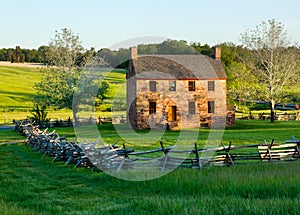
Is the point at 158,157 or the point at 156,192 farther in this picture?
the point at 158,157

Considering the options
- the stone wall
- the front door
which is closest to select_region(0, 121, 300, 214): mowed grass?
the stone wall

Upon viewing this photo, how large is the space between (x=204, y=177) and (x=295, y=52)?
36.8 metres

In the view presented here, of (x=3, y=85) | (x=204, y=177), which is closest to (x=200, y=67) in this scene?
(x=204, y=177)

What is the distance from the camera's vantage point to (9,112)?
60312mm

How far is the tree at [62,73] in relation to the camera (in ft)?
154

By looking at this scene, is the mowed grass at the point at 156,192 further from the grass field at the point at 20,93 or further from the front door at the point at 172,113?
the grass field at the point at 20,93

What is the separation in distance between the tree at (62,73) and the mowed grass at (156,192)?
30.6 meters

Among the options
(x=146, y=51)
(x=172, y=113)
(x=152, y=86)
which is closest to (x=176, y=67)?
(x=152, y=86)

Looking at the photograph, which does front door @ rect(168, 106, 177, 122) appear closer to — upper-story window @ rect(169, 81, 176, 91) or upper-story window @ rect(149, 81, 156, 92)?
upper-story window @ rect(169, 81, 176, 91)

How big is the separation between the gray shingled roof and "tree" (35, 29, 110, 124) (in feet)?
22.6

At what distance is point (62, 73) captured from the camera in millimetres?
48031

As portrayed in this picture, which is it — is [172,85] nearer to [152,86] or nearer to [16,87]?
[152,86]

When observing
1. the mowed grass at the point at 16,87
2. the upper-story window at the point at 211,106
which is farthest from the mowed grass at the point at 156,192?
the mowed grass at the point at 16,87

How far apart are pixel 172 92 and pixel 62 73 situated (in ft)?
41.3
